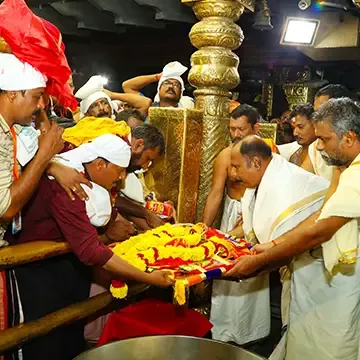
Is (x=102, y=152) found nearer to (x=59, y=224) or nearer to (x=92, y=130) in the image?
(x=92, y=130)

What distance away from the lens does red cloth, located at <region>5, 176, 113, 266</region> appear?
2.46 meters

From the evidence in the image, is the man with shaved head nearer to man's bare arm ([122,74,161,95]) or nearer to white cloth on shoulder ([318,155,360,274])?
white cloth on shoulder ([318,155,360,274])

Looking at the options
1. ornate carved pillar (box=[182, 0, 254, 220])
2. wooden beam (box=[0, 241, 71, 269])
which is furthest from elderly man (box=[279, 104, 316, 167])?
wooden beam (box=[0, 241, 71, 269])

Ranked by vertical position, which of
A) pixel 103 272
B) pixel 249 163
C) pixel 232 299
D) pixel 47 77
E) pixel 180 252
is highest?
pixel 47 77

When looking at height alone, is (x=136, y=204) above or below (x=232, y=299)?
above

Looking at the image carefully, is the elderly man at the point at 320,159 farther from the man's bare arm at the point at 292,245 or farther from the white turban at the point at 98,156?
the white turban at the point at 98,156

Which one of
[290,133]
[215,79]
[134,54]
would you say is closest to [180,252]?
[215,79]

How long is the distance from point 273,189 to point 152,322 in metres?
1.23

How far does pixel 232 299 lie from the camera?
4109 mm

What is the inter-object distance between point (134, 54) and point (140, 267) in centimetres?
912

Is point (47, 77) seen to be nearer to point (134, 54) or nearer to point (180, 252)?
point (180, 252)

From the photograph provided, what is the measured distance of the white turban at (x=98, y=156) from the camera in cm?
265

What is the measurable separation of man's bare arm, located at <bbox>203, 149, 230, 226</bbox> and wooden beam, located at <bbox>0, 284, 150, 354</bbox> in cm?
143

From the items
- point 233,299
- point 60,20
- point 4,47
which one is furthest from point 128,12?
point 4,47
